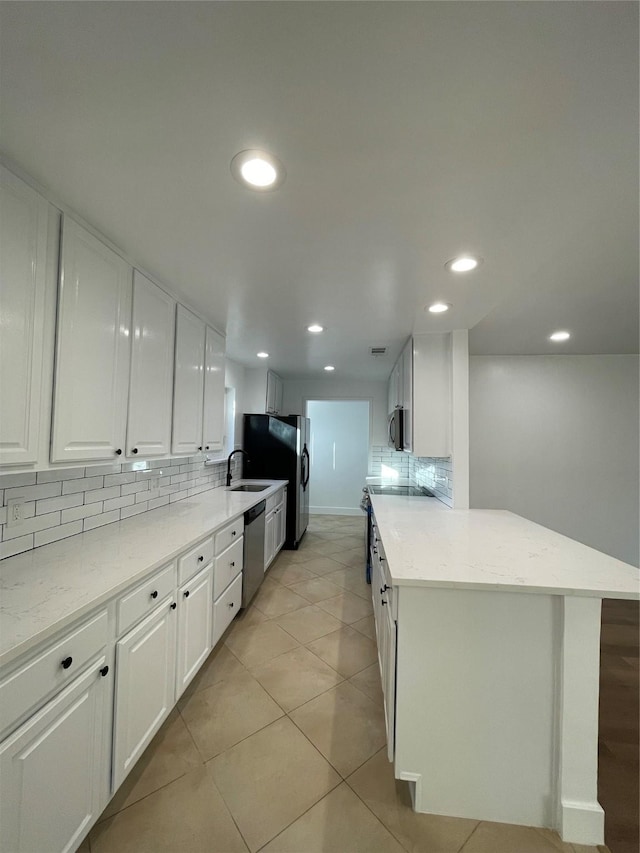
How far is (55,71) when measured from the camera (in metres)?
0.79

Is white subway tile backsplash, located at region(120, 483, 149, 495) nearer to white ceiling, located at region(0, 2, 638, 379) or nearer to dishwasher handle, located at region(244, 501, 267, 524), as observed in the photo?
dishwasher handle, located at region(244, 501, 267, 524)

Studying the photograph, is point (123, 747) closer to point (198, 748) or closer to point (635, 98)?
point (198, 748)

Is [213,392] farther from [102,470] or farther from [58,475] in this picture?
[58,475]

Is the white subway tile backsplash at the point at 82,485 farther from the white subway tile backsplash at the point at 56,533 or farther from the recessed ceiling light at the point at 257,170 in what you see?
the recessed ceiling light at the point at 257,170

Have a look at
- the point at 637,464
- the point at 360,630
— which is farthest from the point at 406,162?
the point at 637,464

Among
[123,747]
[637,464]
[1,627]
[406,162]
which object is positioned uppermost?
[406,162]

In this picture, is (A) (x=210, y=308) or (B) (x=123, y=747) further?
(A) (x=210, y=308)

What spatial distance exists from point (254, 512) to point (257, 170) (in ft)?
Answer: 7.84

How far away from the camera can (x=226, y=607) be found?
226 cm

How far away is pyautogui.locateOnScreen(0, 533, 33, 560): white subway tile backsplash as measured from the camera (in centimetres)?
134

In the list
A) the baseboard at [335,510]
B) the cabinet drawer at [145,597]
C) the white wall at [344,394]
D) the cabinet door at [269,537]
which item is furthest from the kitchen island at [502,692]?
the baseboard at [335,510]

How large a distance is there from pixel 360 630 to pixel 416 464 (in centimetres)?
223

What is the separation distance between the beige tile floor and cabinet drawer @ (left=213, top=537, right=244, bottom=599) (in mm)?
464

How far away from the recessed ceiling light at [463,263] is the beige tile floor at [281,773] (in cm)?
237
